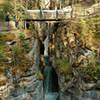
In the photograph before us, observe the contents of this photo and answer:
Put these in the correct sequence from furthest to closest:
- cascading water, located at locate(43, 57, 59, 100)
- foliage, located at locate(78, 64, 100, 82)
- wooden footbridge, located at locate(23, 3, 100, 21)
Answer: cascading water, located at locate(43, 57, 59, 100)
wooden footbridge, located at locate(23, 3, 100, 21)
foliage, located at locate(78, 64, 100, 82)

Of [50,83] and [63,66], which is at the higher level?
[63,66]

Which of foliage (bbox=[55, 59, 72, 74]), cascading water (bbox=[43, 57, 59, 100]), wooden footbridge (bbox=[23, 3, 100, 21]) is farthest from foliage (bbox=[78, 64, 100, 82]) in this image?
wooden footbridge (bbox=[23, 3, 100, 21])

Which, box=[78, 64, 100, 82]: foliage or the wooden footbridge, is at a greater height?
the wooden footbridge

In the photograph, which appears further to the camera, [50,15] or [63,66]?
[50,15]

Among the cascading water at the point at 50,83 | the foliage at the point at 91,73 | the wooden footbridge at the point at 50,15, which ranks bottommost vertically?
the cascading water at the point at 50,83

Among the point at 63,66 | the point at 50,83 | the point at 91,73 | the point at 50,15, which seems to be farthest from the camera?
the point at 50,83

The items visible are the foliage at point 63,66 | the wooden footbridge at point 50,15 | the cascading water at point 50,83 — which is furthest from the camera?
the cascading water at point 50,83

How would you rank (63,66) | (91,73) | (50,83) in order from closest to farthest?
(91,73) → (63,66) → (50,83)

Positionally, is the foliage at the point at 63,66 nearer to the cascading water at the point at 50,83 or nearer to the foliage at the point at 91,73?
the foliage at the point at 91,73

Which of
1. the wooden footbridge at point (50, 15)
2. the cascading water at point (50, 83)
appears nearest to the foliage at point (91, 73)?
the cascading water at point (50, 83)

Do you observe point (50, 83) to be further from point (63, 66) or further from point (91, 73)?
point (91, 73)

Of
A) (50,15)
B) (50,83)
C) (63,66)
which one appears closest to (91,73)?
(63,66)

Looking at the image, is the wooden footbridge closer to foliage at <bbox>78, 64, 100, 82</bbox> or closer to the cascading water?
foliage at <bbox>78, 64, 100, 82</bbox>

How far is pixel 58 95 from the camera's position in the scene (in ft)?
103
